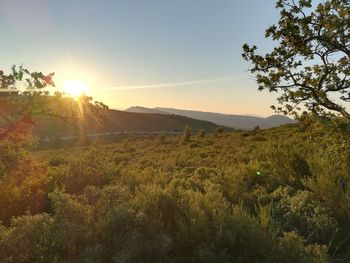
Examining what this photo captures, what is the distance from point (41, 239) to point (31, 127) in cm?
336

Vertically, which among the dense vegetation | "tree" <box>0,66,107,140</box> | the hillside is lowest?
the hillside

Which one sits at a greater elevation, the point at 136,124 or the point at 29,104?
the point at 29,104

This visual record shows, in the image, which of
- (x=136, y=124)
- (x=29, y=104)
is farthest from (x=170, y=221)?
(x=136, y=124)

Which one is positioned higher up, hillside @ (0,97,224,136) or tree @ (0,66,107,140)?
tree @ (0,66,107,140)

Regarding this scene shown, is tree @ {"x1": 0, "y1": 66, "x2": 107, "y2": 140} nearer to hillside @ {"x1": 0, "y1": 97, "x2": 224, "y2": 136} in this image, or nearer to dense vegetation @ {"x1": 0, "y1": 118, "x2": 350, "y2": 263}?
dense vegetation @ {"x1": 0, "y1": 118, "x2": 350, "y2": 263}

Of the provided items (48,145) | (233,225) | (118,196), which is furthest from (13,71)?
(48,145)

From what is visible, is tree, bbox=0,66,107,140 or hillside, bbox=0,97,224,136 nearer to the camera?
tree, bbox=0,66,107,140

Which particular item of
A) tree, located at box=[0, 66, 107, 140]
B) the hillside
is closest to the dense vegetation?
tree, located at box=[0, 66, 107, 140]

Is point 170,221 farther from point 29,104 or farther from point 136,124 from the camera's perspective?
point 136,124

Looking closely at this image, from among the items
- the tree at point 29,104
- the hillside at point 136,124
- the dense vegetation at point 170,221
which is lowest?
the hillside at point 136,124

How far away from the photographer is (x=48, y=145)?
53.6m

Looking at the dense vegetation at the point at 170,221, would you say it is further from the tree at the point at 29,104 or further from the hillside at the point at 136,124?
the hillside at the point at 136,124

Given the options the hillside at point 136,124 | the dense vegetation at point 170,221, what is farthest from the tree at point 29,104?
the hillside at point 136,124

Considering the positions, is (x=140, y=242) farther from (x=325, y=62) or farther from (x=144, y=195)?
(x=325, y=62)
